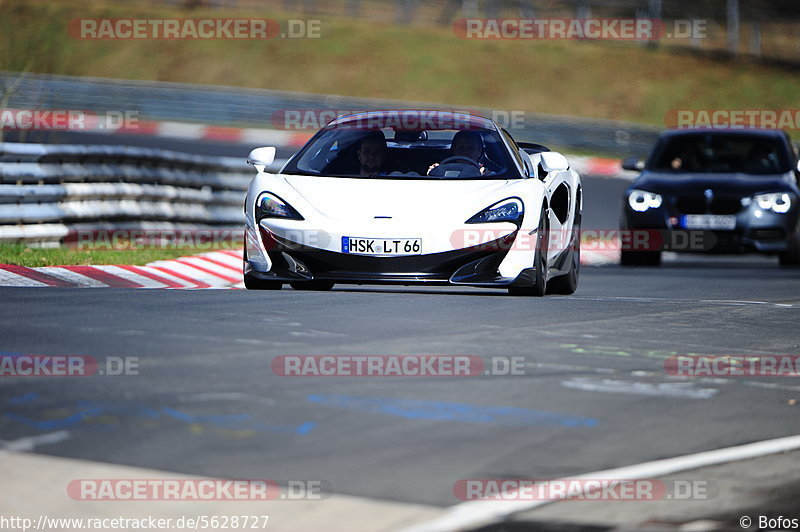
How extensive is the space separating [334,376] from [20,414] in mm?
1645

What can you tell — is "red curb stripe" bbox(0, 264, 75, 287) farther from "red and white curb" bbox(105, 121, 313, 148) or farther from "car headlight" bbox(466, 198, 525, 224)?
"red and white curb" bbox(105, 121, 313, 148)

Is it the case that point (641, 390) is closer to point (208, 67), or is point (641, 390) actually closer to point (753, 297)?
point (753, 297)

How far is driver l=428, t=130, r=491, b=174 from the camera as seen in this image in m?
11.0

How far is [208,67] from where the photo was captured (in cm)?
5203

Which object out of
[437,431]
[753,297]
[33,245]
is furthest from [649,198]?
[437,431]

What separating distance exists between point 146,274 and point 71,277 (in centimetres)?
84

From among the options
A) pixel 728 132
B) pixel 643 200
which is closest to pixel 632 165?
pixel 643 200

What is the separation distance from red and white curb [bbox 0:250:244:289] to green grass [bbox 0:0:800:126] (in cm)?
3627

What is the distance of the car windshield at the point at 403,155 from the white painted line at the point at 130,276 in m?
1.76

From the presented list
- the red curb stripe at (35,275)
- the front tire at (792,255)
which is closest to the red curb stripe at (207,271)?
the red curb stripe at (35,275)

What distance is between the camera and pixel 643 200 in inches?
642

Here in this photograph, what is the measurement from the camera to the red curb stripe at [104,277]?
38.1 ft

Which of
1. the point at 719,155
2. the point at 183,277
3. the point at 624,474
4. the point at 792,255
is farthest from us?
the point at 719,155

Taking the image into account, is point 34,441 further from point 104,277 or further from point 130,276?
point 130,276
